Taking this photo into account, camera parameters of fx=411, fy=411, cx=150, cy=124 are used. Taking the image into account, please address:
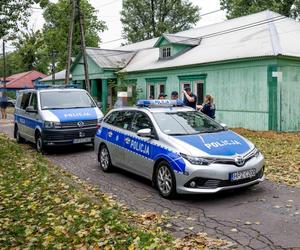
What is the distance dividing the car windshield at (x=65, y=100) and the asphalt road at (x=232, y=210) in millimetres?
4396

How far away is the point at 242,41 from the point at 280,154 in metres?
10.7

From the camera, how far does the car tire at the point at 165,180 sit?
709cm

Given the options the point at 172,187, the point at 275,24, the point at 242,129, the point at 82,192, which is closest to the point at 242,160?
the point at 172,187

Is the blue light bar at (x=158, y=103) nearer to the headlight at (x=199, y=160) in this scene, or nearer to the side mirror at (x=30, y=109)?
the headlight at (x=199, y=160)

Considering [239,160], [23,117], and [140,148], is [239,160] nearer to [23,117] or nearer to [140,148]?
[140,148]

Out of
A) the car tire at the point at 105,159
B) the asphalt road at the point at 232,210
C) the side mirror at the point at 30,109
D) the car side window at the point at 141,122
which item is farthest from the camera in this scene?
the side mirror at the point at 30,109

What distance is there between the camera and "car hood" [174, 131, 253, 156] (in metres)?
6.89

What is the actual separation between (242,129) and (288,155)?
23.4ft

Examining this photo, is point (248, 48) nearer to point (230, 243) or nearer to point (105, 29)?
point (230, 243)

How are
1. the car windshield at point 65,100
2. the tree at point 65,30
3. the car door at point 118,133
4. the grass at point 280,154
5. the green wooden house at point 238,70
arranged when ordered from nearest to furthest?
the grass at point 280,154, the car door at point 118,133, the car windshield at point 65,100, the green wooden house at point 238,70, the tree at point 65,30

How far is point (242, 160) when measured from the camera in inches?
272

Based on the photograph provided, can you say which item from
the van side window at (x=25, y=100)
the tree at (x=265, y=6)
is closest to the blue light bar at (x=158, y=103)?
the van side window at (x=25, y=100)

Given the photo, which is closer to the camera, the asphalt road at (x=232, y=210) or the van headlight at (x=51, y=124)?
the asphalt road at (x=232, y=210)

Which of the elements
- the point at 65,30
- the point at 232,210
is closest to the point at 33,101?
the point at 232,210
